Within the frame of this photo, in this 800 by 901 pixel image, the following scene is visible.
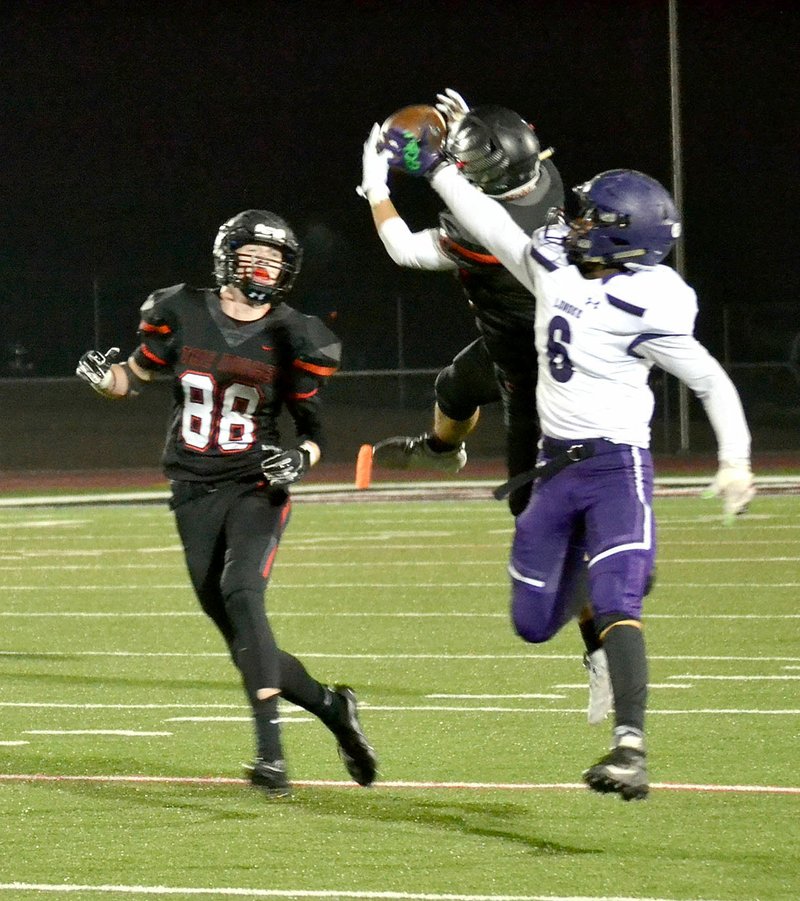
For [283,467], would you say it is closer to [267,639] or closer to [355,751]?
[267,639]

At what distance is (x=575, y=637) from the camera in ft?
30.2

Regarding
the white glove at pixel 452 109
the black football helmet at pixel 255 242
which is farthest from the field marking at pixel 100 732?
the white glove at pixel 452 109

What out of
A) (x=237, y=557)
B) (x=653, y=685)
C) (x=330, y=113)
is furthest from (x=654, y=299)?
(x=330, y=113)

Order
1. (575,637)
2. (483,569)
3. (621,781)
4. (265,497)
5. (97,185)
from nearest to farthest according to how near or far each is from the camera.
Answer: (621,781) < (265,497) < (575,637) < (483,569) < (97,185)

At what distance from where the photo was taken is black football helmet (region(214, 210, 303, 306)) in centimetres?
545

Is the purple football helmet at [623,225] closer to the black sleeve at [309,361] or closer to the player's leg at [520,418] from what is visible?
the black sleeve at [309,361]

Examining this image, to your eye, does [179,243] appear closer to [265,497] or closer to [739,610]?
[739,610]

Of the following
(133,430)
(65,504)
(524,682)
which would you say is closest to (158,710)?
(524,682)

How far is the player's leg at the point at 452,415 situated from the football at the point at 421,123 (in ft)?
3.21

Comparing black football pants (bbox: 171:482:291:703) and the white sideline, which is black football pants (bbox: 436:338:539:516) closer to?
black football pants (bbox: 171:482:291:703)

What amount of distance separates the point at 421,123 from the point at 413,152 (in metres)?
0.11

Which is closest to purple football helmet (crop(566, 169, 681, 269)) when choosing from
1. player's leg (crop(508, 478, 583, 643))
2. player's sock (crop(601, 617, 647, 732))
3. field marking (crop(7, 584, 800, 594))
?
player's leg (crop(508, 478, 583, 643))

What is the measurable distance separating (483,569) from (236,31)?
69.4 feet

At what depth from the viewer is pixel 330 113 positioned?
1235 inches
